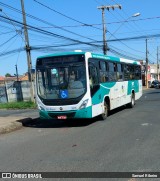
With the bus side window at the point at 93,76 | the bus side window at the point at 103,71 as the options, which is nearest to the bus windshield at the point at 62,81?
the bus side window at the point at 93,76

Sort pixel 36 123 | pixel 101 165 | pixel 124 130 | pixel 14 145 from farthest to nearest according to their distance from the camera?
pixel 36 123 < pixel 124 130 < pixel 14 145 < pixel 101 165

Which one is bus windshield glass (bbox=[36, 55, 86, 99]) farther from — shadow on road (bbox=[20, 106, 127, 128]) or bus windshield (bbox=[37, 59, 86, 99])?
shadow on road (bbox=[20, 106, 127, 128])

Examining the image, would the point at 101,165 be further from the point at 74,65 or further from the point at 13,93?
the point at 13,93

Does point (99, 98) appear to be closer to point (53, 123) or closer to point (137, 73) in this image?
point (53, 123)

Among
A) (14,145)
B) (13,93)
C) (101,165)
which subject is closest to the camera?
(101,165)

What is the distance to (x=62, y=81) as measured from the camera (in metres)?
15.0

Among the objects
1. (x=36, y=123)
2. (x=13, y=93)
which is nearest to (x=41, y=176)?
(x=36, y=123)

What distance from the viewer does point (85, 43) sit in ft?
117

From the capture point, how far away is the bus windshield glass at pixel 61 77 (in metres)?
14.8

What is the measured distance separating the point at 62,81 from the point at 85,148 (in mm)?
5475

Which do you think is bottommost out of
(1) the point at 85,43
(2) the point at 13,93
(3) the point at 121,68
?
(2) the point at 13,93

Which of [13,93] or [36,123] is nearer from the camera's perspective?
[36,123]

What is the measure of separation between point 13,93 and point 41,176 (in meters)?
34.8

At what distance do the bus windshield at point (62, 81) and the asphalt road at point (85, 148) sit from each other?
4.40ft
